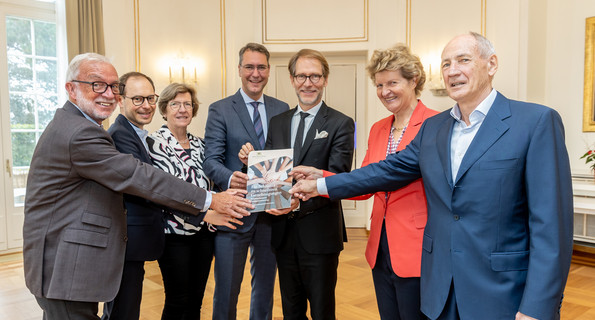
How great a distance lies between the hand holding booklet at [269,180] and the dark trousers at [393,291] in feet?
1.76

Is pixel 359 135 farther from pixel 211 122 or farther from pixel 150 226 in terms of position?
pixel 150 226

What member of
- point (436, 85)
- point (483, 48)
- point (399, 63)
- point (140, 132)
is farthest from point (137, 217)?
point (436, 85)

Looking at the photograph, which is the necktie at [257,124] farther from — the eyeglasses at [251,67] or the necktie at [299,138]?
the necktie at [299,138]

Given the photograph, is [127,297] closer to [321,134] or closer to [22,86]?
[321,134]

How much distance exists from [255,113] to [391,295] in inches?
52.6

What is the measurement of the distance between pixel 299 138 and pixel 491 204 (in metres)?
1.11

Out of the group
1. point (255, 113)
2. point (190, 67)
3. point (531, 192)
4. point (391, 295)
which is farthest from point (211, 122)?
point (190, 67)

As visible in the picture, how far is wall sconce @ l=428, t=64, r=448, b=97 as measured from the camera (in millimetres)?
5823

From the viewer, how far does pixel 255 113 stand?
8.60 ft

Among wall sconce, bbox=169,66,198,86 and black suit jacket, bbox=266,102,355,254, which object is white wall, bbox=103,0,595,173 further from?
black suit jacket, bbox=266,102,355,254

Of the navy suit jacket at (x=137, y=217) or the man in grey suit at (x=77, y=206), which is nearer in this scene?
the man in grey suit at (x=77, y=206)

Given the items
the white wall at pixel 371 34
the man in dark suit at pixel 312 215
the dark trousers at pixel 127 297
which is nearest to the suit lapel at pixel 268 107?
the man in dark suit at pixel 312 215

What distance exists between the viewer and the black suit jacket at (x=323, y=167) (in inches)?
84.7

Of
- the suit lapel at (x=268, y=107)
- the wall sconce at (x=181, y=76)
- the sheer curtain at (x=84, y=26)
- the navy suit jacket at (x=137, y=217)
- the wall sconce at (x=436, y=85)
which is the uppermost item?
the sheer curtain at (x=84, y=26)
